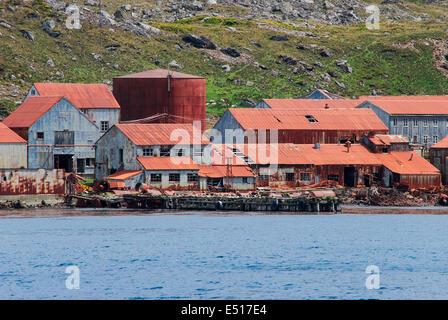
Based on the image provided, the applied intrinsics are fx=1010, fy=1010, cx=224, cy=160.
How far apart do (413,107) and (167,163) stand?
38.4m

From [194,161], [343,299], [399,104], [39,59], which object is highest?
[39,59]

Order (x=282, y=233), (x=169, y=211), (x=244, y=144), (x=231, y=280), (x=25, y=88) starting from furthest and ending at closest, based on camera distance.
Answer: (x=25, y=88)
(x=244, y=144)
(x=169, y=211)
(x=282, y=233)
(x=231, y=280)

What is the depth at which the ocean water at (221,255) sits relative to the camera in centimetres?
4883

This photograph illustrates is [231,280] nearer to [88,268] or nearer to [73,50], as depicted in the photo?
[88,268]

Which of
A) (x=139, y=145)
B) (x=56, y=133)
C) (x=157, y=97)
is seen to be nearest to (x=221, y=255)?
(x=139, y=145)

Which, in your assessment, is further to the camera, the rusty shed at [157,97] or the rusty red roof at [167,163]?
the rusty shed at [157,97]

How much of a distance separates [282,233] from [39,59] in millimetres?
75252

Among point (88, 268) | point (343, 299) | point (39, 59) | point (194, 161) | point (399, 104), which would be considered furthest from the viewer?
point (39, 59)

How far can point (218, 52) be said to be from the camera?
163m

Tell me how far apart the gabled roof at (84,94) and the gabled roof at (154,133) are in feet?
26.8

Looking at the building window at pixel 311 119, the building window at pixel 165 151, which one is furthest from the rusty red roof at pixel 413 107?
the building window at pixel 165 151

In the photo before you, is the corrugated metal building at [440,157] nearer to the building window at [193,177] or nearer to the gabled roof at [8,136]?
the building window at [193,177]

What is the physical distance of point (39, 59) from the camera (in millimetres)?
138625
